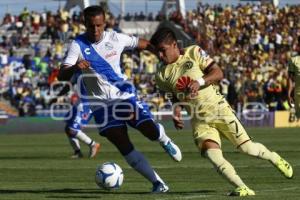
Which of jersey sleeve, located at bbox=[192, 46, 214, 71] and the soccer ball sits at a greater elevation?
jersey sleeve, located at bbox=[192, 46, 214, 71]

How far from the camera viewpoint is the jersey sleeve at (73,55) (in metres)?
13.5

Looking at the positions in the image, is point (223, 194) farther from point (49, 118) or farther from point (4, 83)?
point (4, 83)

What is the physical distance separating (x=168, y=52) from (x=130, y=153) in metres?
1.68

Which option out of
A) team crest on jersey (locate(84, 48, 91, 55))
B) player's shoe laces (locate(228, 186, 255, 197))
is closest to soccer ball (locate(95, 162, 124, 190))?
team crest on jersey (locate(84, 48, 91, 55))

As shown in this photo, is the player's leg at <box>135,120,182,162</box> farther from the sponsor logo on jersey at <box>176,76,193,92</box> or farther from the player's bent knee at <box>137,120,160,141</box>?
the sponsor logo on jersey at <box>176,76,193,92</box>

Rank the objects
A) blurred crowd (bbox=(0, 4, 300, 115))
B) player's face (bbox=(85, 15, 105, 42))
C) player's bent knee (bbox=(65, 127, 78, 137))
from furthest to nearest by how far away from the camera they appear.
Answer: blurred crowd (bbox=(0, 4, 300, 115)) < player's bent knee (bbox=(65, 127, 78, 137)) < player's face (bbox=(85, 15, 105, 42))

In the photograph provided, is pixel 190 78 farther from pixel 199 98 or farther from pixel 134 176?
pixel 134 176

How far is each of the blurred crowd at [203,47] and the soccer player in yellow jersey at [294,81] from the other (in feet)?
68.0

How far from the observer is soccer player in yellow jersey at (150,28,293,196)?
1263 centimetres

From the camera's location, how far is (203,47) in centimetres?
5275

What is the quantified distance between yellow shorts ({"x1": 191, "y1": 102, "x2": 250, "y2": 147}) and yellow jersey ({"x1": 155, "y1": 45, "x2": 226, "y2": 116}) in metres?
0.14

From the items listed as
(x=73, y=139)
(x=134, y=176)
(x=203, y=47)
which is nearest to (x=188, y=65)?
(x=134, y=176)

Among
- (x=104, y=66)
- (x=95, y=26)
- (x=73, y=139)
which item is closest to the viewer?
(x=95, y=26)

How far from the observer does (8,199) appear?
12750 mm
